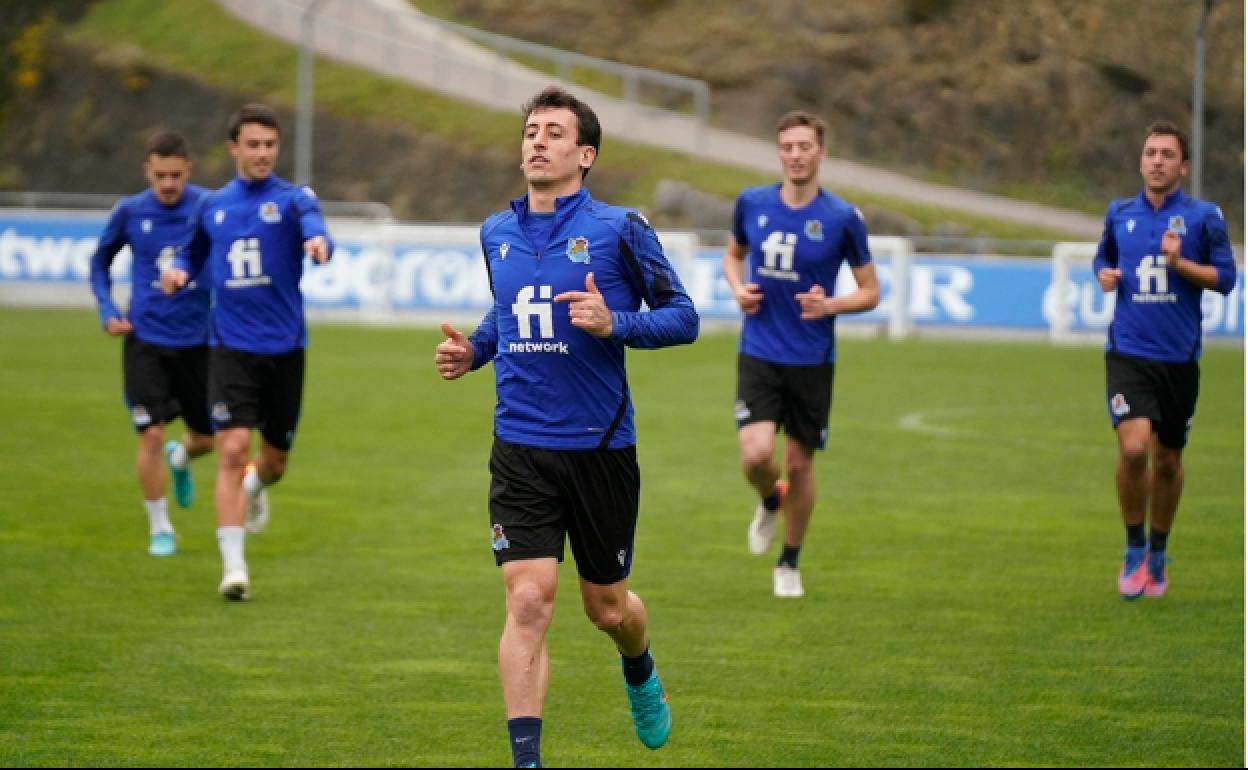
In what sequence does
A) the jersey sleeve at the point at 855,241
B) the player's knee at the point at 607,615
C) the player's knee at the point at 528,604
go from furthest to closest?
the jersey sleeve at the point at 855,241
the player's knee at the point at 607,615
the player's knee at the point at 528,604

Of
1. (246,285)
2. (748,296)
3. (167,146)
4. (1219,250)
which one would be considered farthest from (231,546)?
(1219,250)

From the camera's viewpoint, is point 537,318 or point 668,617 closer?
point 537,318

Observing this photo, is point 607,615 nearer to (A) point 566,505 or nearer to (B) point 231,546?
(A) point 566,505

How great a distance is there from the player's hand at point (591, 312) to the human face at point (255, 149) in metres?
4.38

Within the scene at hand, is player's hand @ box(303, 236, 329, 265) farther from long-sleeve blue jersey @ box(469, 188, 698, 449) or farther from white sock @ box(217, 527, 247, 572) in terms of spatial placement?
long-sleeve blue jersey @ box(469, 188, 698, 449)

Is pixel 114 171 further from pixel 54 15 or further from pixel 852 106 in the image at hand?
pixel 852 106

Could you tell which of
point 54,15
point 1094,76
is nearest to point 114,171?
point 54,15

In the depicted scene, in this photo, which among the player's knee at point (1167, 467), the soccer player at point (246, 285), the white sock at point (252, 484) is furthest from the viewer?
the white sock at point (252, 484)

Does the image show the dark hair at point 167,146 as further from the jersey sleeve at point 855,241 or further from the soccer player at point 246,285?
the jersey sleeve at point 855,241

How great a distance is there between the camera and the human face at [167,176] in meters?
11.8

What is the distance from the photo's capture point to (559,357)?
6.92m

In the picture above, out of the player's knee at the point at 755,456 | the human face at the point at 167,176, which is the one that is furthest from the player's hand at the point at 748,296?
the human face at the point at 167,176

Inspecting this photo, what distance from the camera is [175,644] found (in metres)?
9.30

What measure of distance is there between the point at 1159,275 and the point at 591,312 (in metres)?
5.25
